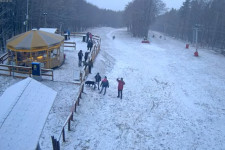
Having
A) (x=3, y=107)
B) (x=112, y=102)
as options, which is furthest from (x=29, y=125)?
(x=112, y=102)

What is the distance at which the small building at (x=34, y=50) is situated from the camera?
1656 centimetres

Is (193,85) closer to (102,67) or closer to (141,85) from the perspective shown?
(141,85)

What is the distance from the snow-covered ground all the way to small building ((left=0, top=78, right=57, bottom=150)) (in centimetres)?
372

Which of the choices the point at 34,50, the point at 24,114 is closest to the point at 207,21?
the point at 34,50

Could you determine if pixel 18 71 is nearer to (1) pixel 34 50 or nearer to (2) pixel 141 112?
(1) pixel 34 50

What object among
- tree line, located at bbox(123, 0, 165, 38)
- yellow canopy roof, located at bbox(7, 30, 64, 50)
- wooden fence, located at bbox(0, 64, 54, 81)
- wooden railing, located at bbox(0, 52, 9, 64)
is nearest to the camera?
wooden fence, located at bbox(0, 64, 54, 81)

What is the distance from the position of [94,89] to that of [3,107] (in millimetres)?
10245

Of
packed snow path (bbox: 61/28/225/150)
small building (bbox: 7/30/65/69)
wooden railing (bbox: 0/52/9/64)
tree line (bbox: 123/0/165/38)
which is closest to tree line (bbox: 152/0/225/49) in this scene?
tree line (bbox: 123/0/165/38)

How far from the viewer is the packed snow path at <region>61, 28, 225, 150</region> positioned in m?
11.1

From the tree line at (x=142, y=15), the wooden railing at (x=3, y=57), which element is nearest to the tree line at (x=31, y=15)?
the wooden railing at (x=3, y=57)

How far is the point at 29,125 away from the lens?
5754mm

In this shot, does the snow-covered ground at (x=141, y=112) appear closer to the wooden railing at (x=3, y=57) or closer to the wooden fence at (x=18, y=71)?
the wooden fence at (x=18, y=71)

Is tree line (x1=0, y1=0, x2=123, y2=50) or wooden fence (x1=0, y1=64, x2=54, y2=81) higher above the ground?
tree line (x1=0, y1=0, x2=123, y2=50)

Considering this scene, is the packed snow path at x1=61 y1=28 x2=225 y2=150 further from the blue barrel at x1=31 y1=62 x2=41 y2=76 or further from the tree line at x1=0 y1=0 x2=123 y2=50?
the tree line at x1=0 y1=0 x2=123 y2=50
